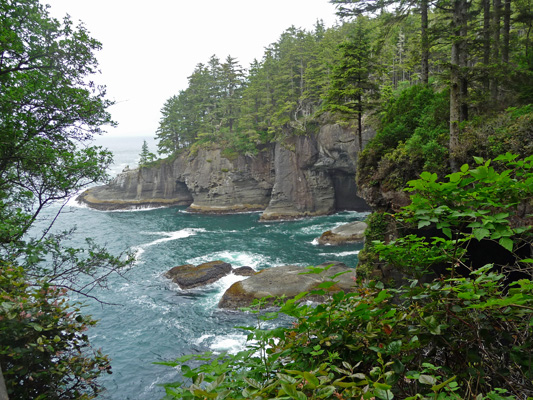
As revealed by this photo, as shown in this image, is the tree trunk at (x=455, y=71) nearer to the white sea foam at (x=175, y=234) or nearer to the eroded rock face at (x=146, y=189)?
the white sea foam at (x=175, y=234)

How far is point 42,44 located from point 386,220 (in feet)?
45.7

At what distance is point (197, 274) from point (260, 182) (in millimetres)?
28737

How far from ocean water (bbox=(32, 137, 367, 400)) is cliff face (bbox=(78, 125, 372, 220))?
3103 millimetres

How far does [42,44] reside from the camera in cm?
724

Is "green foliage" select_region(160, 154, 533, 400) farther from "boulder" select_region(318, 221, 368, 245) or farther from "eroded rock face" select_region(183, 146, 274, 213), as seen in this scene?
"eroded rock face" select_region(183, 146, 274, 213)

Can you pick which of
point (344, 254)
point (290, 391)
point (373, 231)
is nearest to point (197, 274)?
point (344, 254)

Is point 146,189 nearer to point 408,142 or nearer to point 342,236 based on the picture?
point 342,236

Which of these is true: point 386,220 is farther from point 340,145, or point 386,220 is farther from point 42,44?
point 340,145

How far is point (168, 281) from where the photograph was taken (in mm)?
23688

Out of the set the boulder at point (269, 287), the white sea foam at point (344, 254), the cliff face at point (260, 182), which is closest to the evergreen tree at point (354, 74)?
the boulder at point (269, 287)

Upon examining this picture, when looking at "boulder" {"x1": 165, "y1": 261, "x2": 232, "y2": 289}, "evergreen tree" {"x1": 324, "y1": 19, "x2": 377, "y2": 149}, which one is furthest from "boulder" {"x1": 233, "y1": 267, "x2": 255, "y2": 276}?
"evergreen tree" {"x1": 324, "y1": 19, "x2": 377, "y2": 149}

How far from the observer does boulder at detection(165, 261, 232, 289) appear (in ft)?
74.5

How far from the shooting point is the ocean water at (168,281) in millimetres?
14628

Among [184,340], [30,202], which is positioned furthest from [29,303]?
[184,340]
